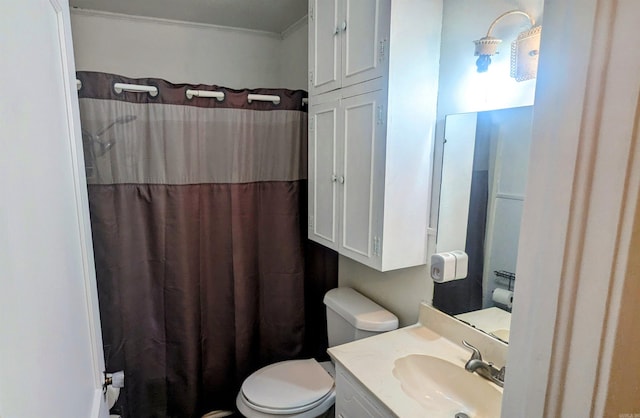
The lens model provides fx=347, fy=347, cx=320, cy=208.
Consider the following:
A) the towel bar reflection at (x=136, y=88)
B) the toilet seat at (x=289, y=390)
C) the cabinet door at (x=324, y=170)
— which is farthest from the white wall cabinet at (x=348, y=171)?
the towel bar reflection at (x=136, y=88)

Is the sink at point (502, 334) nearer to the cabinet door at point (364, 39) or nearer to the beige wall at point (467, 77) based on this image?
the beige wall at point (467, 77)

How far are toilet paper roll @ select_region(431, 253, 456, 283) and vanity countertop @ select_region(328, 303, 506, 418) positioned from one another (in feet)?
0.53

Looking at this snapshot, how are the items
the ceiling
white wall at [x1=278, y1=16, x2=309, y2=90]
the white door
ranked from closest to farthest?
the white door, the ceiling, white wall at [x1=278, y1=16, x2=309, y2=90]

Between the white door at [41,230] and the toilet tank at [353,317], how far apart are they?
1.03 metres

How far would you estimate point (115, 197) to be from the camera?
1594 millimetres

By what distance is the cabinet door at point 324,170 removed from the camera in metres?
1.54

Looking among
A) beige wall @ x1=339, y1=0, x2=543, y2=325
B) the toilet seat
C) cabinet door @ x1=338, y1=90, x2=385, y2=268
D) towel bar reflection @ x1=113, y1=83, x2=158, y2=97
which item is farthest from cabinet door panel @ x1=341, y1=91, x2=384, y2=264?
towel bar reflection @ x1=113, y1=83, x2=158, y2=97

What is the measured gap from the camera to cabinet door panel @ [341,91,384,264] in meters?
1.30

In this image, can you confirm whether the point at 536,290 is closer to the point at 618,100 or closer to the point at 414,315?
the point at 618,100

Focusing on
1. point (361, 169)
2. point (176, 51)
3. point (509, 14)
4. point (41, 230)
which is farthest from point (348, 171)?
point (176, 51)

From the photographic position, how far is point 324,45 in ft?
5.03

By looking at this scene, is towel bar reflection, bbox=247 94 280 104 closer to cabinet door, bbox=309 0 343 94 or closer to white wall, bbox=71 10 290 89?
cabinet door, bbox=309 0 343 94

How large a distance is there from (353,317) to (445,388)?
1.66 feet

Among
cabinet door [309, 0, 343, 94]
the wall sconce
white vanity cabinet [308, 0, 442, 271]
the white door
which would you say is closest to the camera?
the white door
